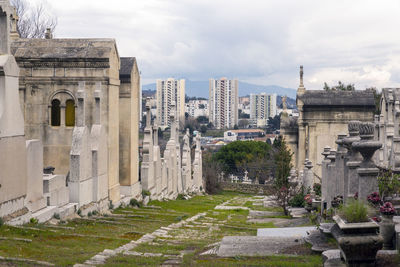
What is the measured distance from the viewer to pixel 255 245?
12.6 m

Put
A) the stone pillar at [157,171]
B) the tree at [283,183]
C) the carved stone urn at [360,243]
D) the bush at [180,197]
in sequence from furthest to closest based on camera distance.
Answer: the bush at [180,197], the stone pillar at [157,171], the tree at [283,183], the carved stone urn at [360,243]

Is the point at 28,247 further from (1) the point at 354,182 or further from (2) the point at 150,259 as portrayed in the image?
(1) the point at 354,182

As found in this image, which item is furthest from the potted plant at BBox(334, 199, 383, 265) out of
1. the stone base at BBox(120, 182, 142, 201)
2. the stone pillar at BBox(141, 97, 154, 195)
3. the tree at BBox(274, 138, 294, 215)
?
the stone pillar at BBox(141, 97, 154, 195)

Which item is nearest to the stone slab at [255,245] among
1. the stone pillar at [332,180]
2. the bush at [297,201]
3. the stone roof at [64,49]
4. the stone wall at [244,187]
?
the stone pillar at [332,180]

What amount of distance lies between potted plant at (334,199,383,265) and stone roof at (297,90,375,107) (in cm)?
2437

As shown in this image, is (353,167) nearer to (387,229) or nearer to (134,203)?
(387,229)

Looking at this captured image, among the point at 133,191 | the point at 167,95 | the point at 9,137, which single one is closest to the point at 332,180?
the point at 9,137

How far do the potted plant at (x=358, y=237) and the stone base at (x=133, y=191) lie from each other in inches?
627

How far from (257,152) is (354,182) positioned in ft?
207

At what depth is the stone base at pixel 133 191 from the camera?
974 inches

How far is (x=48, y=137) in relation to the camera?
71.6ft

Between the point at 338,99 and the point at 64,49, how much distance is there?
17164 mm

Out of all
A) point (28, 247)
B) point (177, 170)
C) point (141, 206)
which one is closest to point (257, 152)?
point (177, 170)

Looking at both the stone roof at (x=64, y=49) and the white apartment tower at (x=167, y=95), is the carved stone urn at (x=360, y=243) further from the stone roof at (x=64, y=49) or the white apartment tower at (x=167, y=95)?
the white apartment tower at (x=167, y=95)
